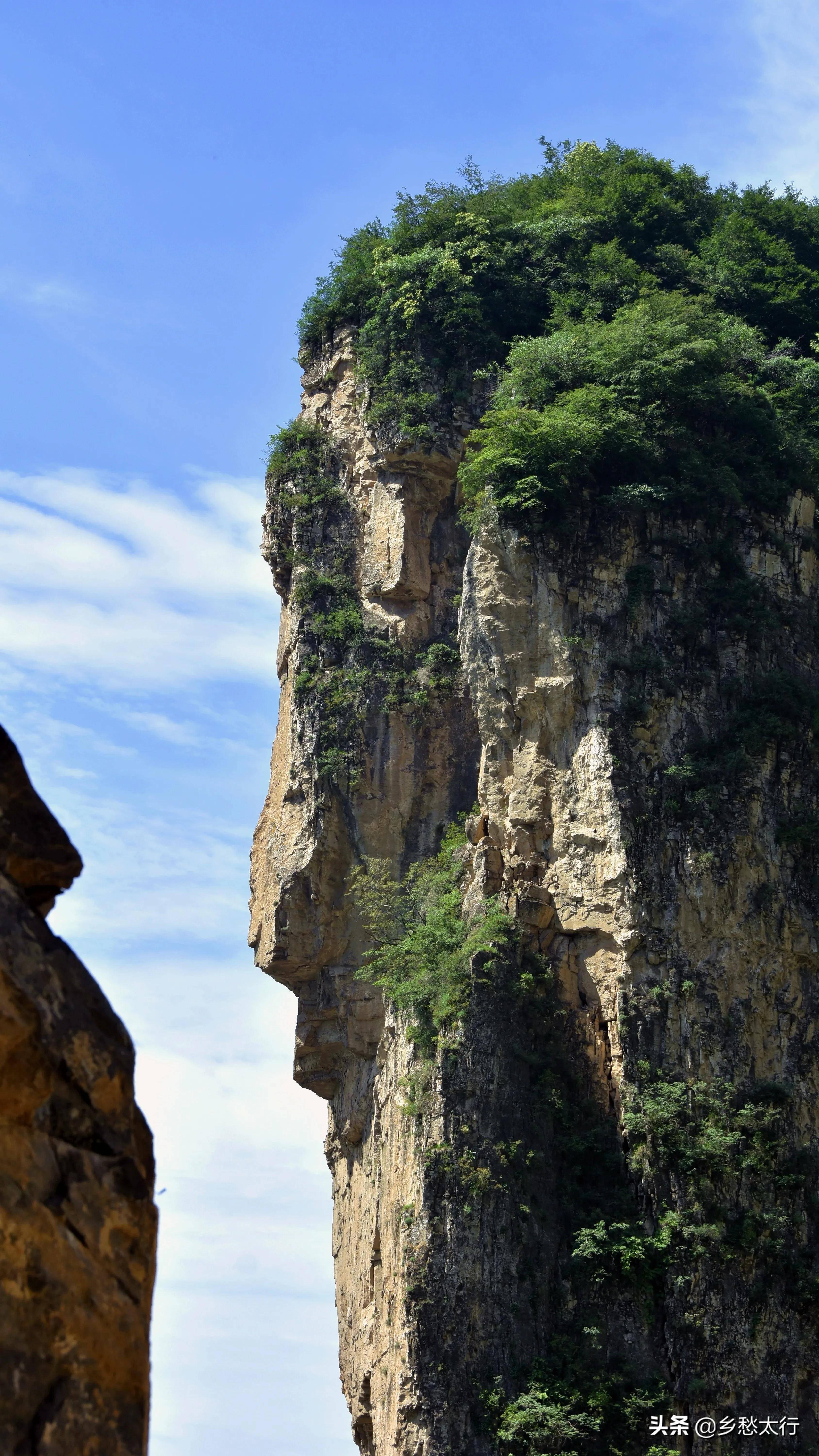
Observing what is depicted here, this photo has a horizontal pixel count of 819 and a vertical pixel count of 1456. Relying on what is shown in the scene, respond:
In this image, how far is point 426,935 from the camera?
28766 millimetres

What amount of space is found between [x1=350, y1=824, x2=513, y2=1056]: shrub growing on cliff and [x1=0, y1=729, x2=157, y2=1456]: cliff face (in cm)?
1874

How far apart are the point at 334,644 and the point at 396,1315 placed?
1311 cm

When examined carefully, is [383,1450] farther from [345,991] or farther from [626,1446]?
[345,991]

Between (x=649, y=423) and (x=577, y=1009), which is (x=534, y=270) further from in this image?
(x=577, y=1009)

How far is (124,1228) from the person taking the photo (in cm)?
852

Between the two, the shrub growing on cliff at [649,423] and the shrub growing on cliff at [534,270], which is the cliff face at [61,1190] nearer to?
the shrub growing on cliff at [649,423]

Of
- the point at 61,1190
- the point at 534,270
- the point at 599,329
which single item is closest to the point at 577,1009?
the point at 599,329

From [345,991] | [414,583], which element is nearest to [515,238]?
[414,583]

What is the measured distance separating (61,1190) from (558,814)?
817 inches

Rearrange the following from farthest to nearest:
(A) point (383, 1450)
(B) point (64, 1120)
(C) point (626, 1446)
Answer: (A) point (383, 1450)
(C) point (626, 1446)
(B) point (64, 1120)

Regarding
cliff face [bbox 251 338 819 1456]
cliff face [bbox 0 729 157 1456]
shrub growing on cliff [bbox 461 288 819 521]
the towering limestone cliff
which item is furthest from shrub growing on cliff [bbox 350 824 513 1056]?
cliff face [bbox 0 729 157 1456]

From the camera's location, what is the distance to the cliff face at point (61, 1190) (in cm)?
788

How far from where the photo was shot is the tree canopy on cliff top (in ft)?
101

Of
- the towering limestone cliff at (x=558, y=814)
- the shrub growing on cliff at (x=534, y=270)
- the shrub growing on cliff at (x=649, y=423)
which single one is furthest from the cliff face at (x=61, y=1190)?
the shrub growing on cliff at (x=534, y=270)
